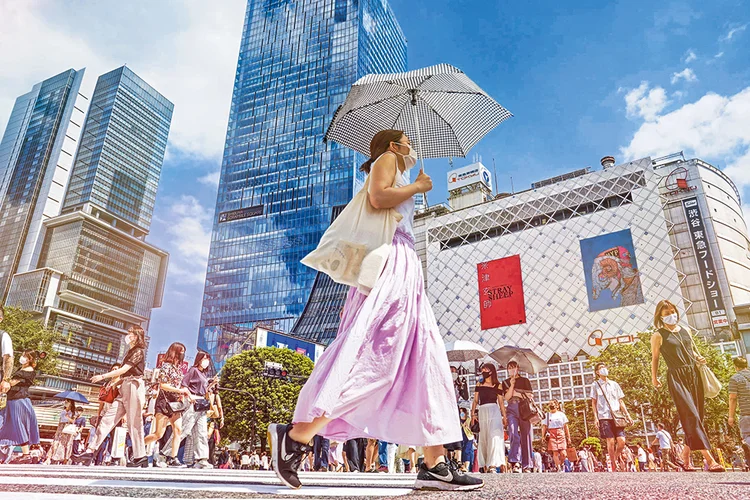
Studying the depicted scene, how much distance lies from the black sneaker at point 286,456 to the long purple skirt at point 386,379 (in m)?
Answer: 0.09

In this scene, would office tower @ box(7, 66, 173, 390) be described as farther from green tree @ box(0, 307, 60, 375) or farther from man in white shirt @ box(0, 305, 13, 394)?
man in white shirt @ box(0, 305, 13, 394)

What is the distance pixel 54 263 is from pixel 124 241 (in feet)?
39.6

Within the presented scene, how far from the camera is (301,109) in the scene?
8325cm

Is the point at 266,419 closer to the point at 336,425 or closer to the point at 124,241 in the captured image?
the point at 336,425

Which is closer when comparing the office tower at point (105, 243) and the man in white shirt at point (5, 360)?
the man in white shirt at point (5, 360)

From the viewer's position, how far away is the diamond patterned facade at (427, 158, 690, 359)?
42000mm

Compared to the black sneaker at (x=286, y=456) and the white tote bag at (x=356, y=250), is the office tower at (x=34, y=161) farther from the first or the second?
the black sneaker at (x=286, y=456)

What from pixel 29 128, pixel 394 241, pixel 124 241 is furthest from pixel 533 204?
pixel 29 128

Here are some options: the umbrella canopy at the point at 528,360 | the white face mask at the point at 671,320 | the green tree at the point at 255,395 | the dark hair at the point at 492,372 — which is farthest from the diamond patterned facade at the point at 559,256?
the white face mask at the point at 671,320

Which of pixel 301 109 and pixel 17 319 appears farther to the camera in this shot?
pixel 301 109

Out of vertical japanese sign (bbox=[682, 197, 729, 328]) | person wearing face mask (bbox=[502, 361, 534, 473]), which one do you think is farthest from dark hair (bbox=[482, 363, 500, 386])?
vertical japanese sign (bbox=[682, 197, 729, 328])

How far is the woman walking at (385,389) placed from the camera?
2100 millimetres

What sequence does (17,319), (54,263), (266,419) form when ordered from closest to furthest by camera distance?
1. (17,319)
2. (266,419)
3. (54,263)

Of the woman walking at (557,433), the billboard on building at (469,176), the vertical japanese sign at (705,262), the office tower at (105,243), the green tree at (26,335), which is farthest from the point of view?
the office tower at (105,243)
